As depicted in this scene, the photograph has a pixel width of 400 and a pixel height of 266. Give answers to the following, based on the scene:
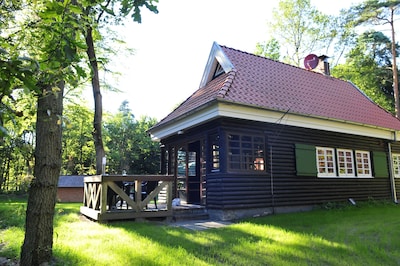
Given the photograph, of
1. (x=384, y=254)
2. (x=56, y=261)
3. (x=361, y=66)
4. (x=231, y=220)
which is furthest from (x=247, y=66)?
(x=361, y=66)

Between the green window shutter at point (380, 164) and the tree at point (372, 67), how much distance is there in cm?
1313

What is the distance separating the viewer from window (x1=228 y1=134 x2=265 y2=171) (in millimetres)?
8656

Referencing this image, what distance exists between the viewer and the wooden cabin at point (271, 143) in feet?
27.7

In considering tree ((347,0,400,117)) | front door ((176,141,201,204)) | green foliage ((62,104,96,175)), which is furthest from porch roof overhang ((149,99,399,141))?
green foliage ((62,104,96,175))

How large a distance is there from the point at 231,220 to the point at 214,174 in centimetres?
129

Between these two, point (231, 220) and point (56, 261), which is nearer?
point (56, 261)

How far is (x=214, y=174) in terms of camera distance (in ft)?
27.9

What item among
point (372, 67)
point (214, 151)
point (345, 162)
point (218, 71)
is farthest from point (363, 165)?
point (372, 67)

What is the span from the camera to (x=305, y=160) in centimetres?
992

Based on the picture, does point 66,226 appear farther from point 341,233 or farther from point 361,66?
point 361,66

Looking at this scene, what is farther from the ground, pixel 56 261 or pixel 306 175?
pixel 306 175

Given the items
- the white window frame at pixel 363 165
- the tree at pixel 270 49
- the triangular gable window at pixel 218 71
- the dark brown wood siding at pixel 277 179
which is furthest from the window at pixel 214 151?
the tree at pixel 270 49

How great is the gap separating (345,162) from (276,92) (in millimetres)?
3775

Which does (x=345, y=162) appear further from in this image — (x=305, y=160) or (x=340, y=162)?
(x=305, y=160)
